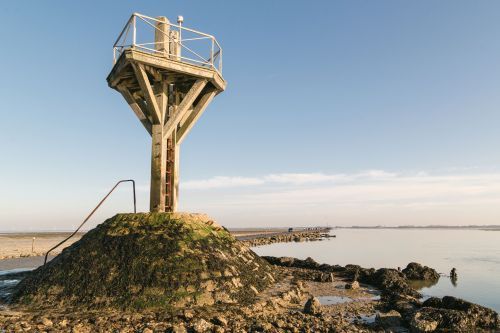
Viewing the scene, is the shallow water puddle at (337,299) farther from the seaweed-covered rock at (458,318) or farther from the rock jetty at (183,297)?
the seaweed-covered rock at (458,318)

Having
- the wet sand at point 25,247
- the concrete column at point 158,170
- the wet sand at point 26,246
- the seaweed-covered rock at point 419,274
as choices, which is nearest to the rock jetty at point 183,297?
the concrete column at point 158,170

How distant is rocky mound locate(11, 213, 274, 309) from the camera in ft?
41.4

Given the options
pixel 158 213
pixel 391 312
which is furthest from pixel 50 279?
pixel 391 312

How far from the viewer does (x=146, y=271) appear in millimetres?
13375

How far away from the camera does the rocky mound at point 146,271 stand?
12.6 m

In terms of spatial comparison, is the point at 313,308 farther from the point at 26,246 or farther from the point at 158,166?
the point at 26,246

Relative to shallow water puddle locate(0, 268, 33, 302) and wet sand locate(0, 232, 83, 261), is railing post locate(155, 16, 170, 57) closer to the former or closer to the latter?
shallow water puddle locate(0, 268, 33, 302)

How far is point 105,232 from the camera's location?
15.6 meters

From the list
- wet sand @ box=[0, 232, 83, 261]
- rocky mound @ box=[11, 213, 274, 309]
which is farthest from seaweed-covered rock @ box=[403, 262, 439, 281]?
wet sand @ box=[0, 232, 83, 261]

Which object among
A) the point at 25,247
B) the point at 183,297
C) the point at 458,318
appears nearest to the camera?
the point at 458,318

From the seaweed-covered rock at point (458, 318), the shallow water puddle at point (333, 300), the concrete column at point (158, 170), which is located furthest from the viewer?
the concrete column at point (158, 170)

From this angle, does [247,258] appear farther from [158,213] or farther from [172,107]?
[172,107]

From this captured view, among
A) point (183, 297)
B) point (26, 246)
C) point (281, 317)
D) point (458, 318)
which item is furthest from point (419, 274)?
point (26, 246)

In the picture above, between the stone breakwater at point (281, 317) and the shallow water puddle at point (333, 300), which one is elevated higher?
the stone breakwater at point (281, 317)
